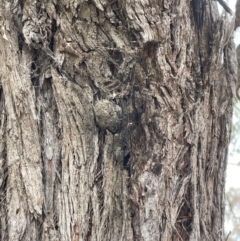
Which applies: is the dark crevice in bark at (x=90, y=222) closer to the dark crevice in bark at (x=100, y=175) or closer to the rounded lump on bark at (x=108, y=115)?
the dark crevice in bark at (x=100, y=175)

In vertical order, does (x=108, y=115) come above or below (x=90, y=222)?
above

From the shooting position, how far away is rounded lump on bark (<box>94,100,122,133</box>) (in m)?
1.16

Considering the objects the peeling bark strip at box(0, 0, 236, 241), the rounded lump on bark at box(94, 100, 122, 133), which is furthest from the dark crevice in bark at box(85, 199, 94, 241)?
the rounded lump on bark at box(94, 100, 122, 133)

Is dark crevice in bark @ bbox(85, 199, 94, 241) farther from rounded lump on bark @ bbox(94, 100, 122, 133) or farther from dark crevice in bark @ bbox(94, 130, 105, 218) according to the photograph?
rounded lump on bark @ bbox(94, 100, 122, 133)

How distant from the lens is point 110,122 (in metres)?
1.16

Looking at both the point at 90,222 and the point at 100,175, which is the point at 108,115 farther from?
the point at 90,222

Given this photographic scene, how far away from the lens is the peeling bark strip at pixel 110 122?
111cm

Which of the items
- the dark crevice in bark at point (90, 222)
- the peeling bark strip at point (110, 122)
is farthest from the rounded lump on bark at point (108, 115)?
the dark crevice in bark at point (90, 222)

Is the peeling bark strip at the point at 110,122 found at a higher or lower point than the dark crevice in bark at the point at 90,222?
higher

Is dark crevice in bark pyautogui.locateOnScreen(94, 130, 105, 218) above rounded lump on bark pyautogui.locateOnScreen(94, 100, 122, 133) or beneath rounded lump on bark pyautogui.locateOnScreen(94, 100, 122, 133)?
beneath

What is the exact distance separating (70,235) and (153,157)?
1.04 feet

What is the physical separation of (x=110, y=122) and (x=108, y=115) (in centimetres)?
2

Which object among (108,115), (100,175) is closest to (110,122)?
(108,115)

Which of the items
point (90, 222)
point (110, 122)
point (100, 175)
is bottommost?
point (90, 222)
